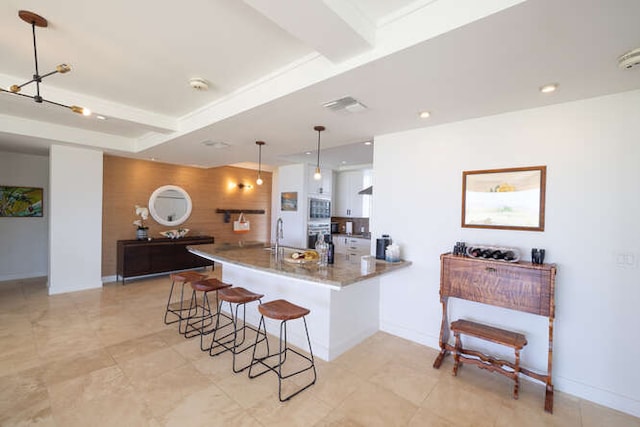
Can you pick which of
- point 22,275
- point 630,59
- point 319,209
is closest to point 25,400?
point 630,59

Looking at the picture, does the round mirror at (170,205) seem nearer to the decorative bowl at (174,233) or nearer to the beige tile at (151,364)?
the decorative bowl at (174,233)

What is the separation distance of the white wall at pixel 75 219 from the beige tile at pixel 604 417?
6.80m

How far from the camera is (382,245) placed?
3.38m

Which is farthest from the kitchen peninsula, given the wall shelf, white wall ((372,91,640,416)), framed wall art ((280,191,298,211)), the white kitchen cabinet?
the wall shelf

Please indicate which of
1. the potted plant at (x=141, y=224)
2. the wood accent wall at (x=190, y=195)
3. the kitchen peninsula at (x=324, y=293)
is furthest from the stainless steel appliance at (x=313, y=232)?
the potted plant at (x=141, y=224)

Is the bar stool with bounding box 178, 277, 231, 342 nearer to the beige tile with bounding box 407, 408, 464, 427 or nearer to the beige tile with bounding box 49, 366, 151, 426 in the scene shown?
the beige tile with bounding box 49, 366, 151, 426

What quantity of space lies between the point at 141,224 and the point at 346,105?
5263 mm

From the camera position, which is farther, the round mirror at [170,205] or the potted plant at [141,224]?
the round mirror at [170,205]

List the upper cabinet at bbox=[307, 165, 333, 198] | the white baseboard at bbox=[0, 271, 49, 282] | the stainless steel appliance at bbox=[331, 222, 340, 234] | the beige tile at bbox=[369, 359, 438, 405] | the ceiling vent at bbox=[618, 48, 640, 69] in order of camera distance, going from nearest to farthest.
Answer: the ceiling vent at bbox=[618, 48, 640, 69] → the beige tile at bbox=[369, 359, 438, 405] → the white baseboard at bbox=[0, 271, 49, 282] → the upper cabinet at bbox=[307, 165, 333, 198] → the stainless steel appliance at bbox=[331, 222, 340, 234]

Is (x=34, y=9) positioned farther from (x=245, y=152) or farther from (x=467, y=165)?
(x=467, y=165)

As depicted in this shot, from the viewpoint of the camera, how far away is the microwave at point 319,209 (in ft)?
21.1

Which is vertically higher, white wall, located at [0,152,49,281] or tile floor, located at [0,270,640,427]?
white wall, located at [0,152,49,281]

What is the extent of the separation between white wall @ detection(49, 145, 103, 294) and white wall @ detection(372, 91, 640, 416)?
5.68m

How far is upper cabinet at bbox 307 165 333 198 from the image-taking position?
20.9 ft
